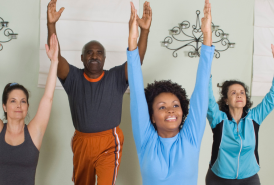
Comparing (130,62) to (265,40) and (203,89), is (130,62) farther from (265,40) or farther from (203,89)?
(265,40)

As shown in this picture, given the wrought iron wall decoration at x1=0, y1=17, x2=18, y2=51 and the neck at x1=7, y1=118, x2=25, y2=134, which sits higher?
the wrought iron wall decoration at x1=0, y1=17, x2=18, y2=51

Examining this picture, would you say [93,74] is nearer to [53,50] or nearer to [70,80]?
[70,80]

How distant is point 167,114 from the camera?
1.26m

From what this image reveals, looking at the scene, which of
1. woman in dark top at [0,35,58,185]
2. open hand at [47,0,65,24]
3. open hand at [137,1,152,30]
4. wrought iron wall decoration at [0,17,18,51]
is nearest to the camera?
woman in dark top at [0,35,58,185]

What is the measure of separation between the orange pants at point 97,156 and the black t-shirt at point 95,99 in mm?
60

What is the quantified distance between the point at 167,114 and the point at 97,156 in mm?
889

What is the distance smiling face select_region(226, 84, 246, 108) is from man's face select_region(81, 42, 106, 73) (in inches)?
40.8

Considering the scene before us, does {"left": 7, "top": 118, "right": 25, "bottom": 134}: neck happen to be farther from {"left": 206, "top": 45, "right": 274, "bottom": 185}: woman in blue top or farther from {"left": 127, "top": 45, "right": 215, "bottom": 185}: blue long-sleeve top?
{"left": 206, "top": 45, "right": 274, "bottom": 185}: woman in blue top

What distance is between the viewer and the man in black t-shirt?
1.92 meters

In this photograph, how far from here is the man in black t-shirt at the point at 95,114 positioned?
6.30 ft

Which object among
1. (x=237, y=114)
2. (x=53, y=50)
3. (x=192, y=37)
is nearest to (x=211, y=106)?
(x=237, y=114)

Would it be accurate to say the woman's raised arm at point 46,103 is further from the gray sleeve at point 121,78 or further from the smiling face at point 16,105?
the gray sleeve at point 121,78

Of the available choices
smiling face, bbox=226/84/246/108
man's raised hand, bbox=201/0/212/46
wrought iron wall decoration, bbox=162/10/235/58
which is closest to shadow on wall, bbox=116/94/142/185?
wrought iron wall decoration, bbox=162/10/235/58

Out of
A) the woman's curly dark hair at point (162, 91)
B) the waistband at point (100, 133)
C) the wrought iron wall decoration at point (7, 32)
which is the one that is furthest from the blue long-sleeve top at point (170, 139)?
the wrought iron wall decoration at point (7, 32)
